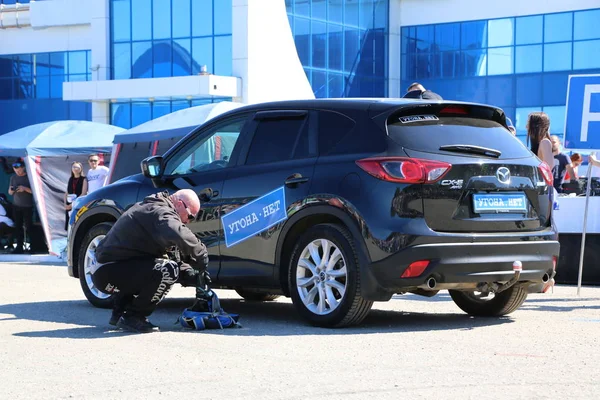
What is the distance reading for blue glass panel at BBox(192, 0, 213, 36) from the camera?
4497 cm

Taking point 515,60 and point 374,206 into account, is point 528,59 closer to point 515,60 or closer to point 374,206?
point 515,60

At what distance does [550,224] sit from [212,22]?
3651 cm

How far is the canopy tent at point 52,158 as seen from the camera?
23.1 metres

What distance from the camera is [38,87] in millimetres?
56031

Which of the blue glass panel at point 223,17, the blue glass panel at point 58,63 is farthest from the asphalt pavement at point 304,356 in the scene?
the blue glass panel at point 58,63

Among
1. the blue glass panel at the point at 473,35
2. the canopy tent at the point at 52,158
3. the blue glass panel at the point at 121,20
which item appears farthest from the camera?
the blue glass panel at the point at 473,35

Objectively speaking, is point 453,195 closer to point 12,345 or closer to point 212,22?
point 12,345

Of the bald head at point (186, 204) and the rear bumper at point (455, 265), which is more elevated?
Result: the bald head at point (186, 204)

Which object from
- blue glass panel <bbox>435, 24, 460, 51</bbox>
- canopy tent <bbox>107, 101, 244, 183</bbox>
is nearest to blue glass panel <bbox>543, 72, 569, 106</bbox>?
blue glass panel <bbox>435, 24, 460, 51</bbox>

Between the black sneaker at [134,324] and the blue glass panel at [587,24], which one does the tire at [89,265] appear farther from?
the blue glass panel at [587,24]

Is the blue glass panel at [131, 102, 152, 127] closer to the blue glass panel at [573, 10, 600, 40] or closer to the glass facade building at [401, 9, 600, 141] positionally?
the glass facade building at [401, 9, 600, 141]

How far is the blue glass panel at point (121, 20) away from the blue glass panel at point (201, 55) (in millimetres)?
3298

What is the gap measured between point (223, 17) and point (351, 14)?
20.8 ft

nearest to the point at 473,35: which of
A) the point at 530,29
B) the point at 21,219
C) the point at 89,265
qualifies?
the point at 530,29
